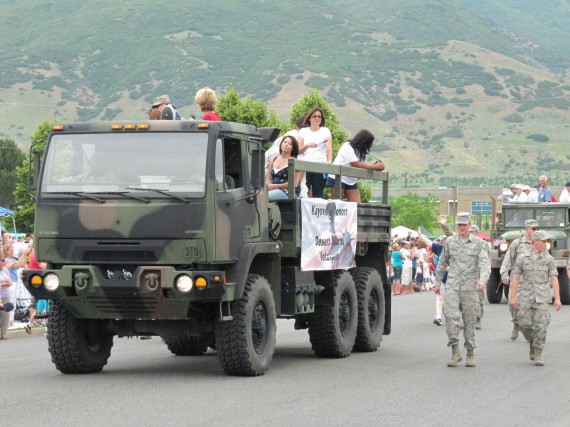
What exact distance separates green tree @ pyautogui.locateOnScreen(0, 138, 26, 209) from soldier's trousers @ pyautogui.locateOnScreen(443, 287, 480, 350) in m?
87.1

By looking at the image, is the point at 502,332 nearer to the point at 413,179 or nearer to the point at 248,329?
the point at 248,329

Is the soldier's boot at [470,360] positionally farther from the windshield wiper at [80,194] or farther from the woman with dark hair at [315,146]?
the windshield wiper at [80,194]

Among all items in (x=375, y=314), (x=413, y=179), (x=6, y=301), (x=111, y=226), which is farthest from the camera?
(x=413, y=179)

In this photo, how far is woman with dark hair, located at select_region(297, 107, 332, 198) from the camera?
56.0 ft

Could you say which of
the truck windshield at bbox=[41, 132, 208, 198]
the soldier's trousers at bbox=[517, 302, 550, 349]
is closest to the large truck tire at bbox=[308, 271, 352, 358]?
the soldier's trousers at bbox=[517, 302, 550, 349]

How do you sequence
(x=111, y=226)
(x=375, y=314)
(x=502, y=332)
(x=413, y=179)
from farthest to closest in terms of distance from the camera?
(x=413, y=179), (x=502, y=332), (x=375, y=314), (x=111, y=226)

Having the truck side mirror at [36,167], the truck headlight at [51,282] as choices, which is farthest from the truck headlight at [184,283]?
the truck side mirror at [36,167]

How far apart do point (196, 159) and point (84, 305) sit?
186 cm

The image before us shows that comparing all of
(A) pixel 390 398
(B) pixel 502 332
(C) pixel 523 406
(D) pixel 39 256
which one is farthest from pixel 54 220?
(B) pixel 502 332

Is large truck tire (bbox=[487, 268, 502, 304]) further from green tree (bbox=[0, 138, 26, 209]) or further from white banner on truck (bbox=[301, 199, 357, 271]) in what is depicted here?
green tree (bbox=[0, 138, 26, 209])

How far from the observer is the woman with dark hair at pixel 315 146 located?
1708cm

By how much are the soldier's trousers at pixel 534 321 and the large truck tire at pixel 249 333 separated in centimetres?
375

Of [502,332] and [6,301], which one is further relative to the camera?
[502,332]

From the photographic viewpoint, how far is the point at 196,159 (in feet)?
45.2
